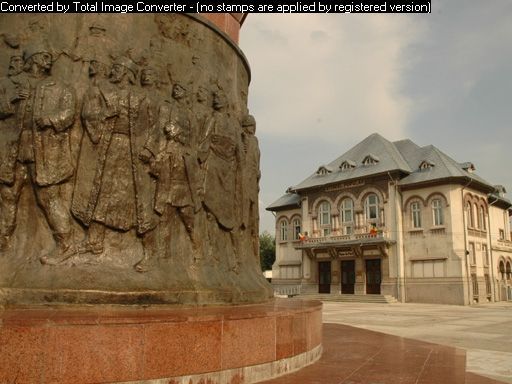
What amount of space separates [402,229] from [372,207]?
9.04ft

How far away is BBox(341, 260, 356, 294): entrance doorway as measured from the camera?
1502 inches

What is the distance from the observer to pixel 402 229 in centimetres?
3634

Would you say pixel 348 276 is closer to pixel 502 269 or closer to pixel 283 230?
pixel 283 230

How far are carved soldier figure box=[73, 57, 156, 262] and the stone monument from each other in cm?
1

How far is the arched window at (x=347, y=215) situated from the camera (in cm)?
3866

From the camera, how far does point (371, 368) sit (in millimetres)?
6660

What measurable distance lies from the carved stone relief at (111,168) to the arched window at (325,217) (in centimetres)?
3325

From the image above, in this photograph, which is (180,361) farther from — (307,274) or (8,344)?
(307,274)

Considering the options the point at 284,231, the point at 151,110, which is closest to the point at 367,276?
the point at 284,231

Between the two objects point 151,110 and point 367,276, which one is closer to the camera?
point 151,110

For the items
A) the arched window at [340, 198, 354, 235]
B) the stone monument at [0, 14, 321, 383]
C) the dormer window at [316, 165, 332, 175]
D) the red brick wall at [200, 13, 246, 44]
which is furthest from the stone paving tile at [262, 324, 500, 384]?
the dormer window at [316, 165, 332, 175]

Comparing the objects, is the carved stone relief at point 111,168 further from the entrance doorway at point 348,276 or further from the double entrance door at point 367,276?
the entrance doorway at point 348,276

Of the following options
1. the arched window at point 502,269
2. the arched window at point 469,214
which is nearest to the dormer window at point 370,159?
the arched window at point 469,214

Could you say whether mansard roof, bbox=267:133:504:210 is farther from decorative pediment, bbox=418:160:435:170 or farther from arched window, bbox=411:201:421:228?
arched window, bbox=411:201:421:228
